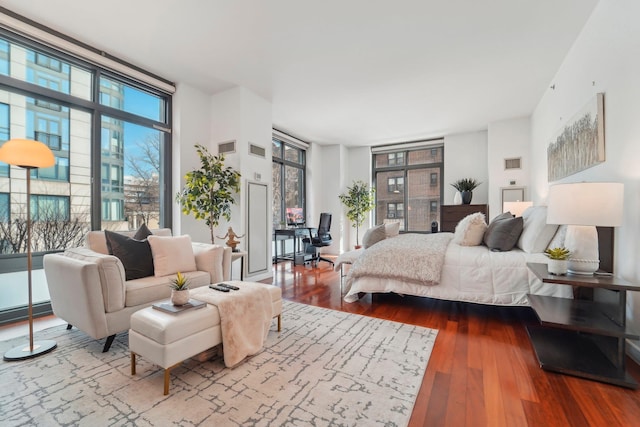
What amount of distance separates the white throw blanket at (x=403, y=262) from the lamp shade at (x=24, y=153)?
2.89 m

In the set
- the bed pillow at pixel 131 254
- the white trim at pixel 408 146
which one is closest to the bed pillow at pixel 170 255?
the bed pillow at pixel 131 254

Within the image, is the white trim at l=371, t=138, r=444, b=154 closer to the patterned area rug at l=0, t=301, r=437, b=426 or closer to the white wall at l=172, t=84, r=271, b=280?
the white wall at l=172, t=84, r=271, b=280

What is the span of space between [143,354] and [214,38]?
2.96 metres

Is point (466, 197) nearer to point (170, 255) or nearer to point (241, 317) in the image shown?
point (241, 317)

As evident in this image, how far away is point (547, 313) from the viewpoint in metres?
1.90

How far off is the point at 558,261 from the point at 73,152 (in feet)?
15.4

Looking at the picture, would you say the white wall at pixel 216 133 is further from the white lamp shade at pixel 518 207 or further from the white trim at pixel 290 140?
the white lamp shade at pixel 518 207

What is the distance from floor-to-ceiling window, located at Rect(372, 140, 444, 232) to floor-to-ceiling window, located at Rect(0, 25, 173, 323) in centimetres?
520

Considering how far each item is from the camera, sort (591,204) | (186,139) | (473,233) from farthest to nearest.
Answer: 1. (186,139)
2. (473,233)
3. (591,204)

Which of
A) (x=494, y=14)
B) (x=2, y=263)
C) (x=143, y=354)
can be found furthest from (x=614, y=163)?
(x=2, y=263)

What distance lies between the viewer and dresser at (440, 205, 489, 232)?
5676 millimetres

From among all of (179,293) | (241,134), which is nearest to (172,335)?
(179,293)

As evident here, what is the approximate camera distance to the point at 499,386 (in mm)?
1653

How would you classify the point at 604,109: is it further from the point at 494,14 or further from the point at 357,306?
the point at 357,306
